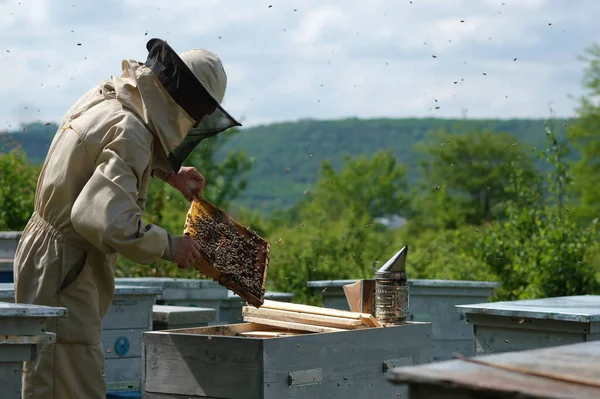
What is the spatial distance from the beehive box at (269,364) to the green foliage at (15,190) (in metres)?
7.84

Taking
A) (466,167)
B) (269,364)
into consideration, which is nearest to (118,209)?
(269,364)

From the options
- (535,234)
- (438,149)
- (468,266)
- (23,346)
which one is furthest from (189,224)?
(438,149)

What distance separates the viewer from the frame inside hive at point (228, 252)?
12.0 ft

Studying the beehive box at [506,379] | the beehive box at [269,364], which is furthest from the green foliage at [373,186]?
the beehive box at [506,379]

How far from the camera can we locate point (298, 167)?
386ft

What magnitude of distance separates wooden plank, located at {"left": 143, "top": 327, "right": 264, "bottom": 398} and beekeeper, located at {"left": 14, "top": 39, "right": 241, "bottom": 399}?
0.23m

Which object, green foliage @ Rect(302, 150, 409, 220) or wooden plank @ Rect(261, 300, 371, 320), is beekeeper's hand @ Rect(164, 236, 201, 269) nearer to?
wooden plank @ Rect(261, 300, 371, 320)

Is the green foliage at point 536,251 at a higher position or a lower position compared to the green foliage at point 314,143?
lower

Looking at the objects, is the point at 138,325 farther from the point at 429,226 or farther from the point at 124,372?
the point at 429,226

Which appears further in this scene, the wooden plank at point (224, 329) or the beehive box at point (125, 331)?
the beehive box at point (125, 331)

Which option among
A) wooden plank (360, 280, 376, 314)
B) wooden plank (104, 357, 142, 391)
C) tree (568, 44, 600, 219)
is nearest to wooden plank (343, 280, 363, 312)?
wooden plank (360, 280, 376, 314)

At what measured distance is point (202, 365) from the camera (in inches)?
138

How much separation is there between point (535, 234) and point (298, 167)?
107892mm

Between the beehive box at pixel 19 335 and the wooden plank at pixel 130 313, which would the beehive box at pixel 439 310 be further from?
the beehive box at pixel 19 335
